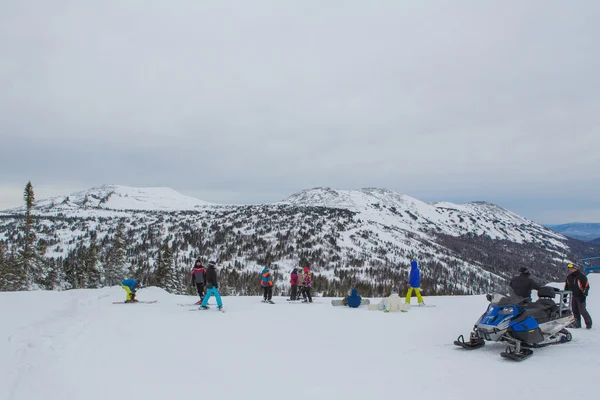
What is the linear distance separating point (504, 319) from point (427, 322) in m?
4.73

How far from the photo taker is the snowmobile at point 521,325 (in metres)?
7.52

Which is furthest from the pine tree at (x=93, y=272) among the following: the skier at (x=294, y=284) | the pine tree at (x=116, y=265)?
the skier at (x=294, y=284)

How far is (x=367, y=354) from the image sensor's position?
823 centimetres

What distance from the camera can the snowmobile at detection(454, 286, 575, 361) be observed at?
7.52m

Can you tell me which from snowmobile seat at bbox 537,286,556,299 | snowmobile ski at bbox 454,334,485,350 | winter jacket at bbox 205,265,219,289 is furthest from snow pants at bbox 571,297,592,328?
winter jacket at bbox 205,265,219,289

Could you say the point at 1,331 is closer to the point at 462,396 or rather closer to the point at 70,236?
the point at 462,396

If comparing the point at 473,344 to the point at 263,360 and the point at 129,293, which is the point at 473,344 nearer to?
the point at 263,360

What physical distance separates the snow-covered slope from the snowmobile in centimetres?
24

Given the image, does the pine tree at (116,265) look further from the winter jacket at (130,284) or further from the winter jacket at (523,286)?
the winter jacket at (523,286)

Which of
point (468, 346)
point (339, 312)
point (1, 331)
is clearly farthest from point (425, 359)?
point (1, 331)

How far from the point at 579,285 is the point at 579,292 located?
0.21 m

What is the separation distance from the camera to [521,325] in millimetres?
7598

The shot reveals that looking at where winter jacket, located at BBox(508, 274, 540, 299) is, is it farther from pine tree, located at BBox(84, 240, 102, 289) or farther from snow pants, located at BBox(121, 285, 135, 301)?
pine tree, located at BBox(84, 240, 102, 289)

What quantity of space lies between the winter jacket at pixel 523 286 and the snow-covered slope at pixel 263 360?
1324 mm
